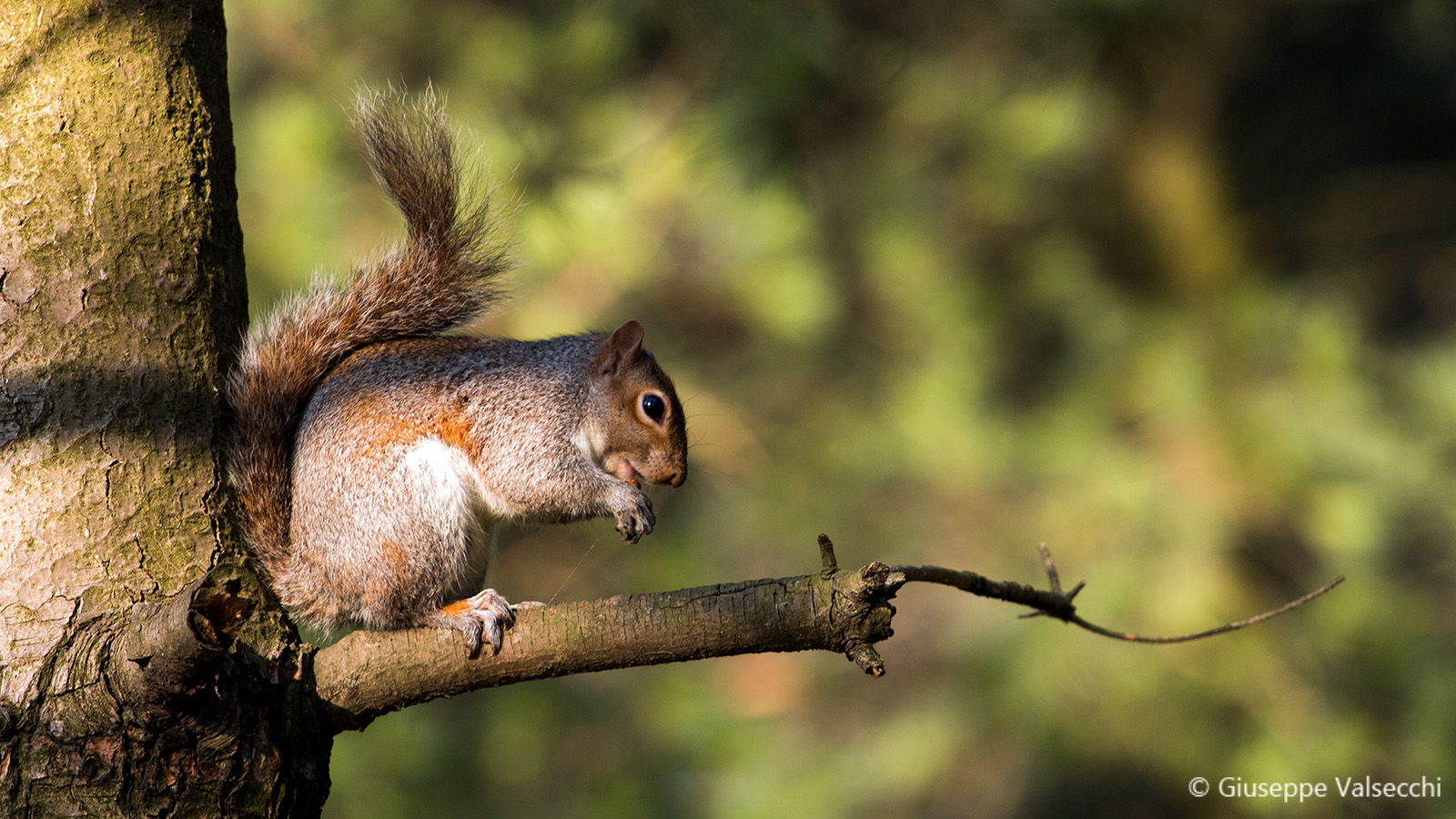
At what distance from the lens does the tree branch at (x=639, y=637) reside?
0.79m

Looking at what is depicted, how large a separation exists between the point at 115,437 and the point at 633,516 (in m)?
0.54

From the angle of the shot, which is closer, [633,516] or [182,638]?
[182,638]

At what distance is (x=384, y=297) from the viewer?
4.02 feet

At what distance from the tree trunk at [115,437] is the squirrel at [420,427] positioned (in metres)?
0.13

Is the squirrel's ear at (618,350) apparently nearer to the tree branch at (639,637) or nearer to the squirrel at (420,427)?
the squirrel at (420,427)

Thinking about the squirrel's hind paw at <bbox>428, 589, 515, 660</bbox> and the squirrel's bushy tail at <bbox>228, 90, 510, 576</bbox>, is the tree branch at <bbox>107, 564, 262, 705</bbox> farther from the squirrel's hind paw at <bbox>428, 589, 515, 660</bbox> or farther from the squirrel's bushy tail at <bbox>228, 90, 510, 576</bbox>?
the squirrel's bushy tail at <bbox>228, 90, 510, 576</bbox>

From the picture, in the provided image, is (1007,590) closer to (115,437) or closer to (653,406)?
(653,406)

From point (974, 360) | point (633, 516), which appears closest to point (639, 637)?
point (633, 516)

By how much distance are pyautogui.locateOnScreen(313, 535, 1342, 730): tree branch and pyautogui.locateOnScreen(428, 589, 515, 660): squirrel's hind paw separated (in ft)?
0.04

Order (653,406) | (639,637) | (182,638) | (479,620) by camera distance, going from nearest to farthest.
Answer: (182,638) < (639,637) < (479,620) < (653,406)

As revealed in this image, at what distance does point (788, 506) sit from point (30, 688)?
8.26ft

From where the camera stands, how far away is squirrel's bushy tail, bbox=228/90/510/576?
1101mm

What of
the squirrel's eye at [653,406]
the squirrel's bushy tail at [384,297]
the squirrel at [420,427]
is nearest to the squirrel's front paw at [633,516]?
the squirrel at [420,427]

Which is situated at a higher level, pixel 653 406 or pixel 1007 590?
pixel 653 406
